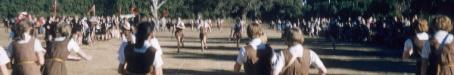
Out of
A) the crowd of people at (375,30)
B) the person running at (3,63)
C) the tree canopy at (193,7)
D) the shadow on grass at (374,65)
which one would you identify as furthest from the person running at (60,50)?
the tree canopy at (193,7)

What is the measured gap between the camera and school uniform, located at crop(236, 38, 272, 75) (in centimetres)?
937

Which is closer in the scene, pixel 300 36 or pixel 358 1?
pixel 300 36

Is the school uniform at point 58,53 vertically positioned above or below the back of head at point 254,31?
below

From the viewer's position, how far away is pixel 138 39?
29.7 feet

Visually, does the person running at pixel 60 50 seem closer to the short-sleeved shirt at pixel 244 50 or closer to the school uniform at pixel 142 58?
the school uniform at pixel 142 58

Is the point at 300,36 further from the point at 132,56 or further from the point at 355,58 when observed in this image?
the point at 355,58

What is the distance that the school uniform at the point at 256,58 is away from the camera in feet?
30.7

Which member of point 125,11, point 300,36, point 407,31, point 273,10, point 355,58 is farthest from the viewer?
point 273,10

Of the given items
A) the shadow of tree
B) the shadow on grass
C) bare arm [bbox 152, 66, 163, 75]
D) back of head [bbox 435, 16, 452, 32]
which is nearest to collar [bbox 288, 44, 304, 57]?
bare arm [bbox 152, 66, 163, 75]

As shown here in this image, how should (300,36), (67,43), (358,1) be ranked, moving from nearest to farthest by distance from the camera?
(300,36), (67,43), (358,1)

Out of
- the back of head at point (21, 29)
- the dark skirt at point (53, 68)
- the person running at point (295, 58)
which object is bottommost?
the dark skirt at point (53, 68)

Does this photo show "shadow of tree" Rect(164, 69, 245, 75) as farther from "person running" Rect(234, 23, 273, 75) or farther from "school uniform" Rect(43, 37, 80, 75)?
"person running" Rect(234, 23, 273, 75)

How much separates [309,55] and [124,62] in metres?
1.91

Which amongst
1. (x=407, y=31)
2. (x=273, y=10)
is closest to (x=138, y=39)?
(x=407, y=31)
